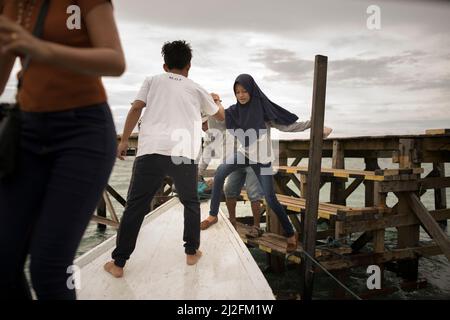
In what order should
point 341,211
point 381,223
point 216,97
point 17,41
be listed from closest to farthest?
point 17,41
point 216,97
point 341,211
point 381,223

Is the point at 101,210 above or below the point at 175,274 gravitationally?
above

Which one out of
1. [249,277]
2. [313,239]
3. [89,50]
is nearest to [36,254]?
[89,50]

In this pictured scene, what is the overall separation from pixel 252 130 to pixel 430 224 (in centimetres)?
368

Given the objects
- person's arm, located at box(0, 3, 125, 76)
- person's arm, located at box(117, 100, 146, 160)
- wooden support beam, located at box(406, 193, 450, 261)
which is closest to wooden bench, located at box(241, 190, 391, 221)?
wooden support beam, located at box(406, 193, 450, 261)

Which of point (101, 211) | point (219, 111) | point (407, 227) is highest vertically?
point (219, 111)

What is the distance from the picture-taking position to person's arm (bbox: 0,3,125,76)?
1.12 meters

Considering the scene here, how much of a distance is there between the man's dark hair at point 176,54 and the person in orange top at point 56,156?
1.70 meters

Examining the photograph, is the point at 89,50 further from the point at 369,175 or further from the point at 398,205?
the point at 398,205

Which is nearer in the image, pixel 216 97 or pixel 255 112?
pixel 216 97

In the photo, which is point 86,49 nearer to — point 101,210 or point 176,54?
point 176,54

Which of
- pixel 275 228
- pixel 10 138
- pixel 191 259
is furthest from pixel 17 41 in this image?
pixel 275 228

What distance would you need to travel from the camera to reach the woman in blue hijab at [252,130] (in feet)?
15.1

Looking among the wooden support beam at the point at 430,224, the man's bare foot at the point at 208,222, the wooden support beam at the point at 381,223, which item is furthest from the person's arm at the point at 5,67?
the wooden support beam at the point at 430,224

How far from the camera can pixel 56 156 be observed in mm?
1350
